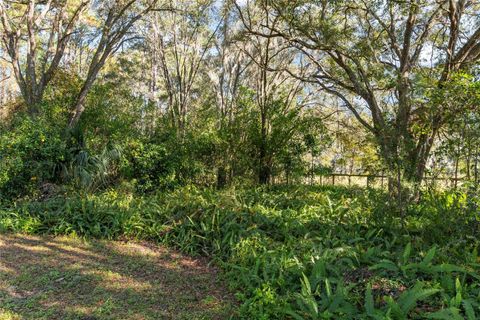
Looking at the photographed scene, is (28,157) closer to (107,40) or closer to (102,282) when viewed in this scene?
(107,40)

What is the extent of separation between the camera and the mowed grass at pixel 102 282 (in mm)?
3385

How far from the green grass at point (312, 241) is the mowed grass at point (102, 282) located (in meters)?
0.33

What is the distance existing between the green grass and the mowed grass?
1.09 ft

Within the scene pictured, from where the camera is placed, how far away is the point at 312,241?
474cm

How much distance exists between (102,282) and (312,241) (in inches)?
107

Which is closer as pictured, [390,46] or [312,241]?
[312,241]

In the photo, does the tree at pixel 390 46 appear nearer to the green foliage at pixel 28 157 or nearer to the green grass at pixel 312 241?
the green grass at pixel 312 241

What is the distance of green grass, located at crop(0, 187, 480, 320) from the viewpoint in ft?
10.3

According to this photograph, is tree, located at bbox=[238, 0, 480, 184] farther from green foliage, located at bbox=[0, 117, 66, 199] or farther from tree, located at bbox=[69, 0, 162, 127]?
green foliage, located at bbox=[0, 117, 66, 199]

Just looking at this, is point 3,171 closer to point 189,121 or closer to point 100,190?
point 100,190

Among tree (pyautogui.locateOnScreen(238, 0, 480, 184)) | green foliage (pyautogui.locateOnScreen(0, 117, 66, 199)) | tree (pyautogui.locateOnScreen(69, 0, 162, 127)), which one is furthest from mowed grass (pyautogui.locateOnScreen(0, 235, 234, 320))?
A: tree (pyautogui.locateOnScreen(69, 0, 162, 127))

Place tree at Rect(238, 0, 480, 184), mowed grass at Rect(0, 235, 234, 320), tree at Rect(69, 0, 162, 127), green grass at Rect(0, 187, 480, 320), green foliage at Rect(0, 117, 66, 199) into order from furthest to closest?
tree at Rect(69, 0, 162, 127) < green foliage at Rect(0, 117, 66, 199) < tree at Rect(238, 0, 480, 184) < mowed grass at Rect(0, 235, 234, 320) < green grass at Rect(0, 187, 480, 320)

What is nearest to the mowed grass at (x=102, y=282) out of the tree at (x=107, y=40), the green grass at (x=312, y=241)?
the green grass at (x=312, y=241)

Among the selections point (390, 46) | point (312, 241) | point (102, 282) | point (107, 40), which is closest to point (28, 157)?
point (107, 40)
